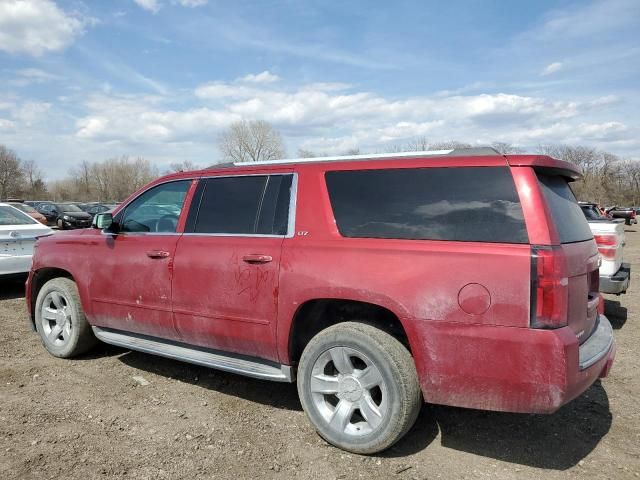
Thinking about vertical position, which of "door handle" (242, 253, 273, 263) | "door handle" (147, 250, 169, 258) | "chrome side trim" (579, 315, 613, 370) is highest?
"door handle" (242, 253, 273, 263)

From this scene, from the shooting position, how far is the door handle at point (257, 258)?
350 centimetres

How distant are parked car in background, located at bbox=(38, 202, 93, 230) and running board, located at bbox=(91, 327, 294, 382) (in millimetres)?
21893

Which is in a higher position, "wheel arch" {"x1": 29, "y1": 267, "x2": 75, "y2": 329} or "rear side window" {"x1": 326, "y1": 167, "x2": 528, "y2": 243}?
"rear side window" {"x1": 326, "y1": 167, "x2": 528, "y2": 243}

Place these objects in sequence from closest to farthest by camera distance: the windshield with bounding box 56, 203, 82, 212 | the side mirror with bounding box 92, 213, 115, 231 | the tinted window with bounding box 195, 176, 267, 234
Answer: the tinted window with bounding box 195, 176, 267, 234
the side mirror with bounding box 92, 213, 115, 231
the windshield with bounding box 56, 203, 82, 212

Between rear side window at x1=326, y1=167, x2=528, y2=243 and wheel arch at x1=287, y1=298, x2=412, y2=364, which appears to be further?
wheel arch at x1=287, y1=298, x2=412, y2=364

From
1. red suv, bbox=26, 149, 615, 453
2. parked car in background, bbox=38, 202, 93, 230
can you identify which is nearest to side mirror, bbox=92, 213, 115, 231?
red suv, bbox=26, 149, 615, 453

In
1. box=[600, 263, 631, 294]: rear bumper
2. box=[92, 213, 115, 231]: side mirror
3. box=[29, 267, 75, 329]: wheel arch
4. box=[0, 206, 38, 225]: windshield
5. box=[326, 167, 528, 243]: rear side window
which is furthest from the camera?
box=[0, 206, 38, 225]: windshield

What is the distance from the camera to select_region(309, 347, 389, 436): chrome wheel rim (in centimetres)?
312

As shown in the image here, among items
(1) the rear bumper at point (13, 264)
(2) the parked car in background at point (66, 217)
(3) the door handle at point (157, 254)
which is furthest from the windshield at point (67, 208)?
(3) the door handle at point (157, 254)

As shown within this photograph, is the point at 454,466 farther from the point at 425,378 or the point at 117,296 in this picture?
the point at 117,296

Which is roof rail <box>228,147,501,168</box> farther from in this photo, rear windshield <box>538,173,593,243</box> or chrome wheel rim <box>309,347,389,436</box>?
chrome wheel rim <box>309,347,389,436</box>

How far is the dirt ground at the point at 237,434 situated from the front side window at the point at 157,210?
4.57 feet

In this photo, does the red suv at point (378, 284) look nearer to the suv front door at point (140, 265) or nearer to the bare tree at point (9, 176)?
the suv front door at point (140, 265)

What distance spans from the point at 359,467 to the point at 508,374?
3.62ft
